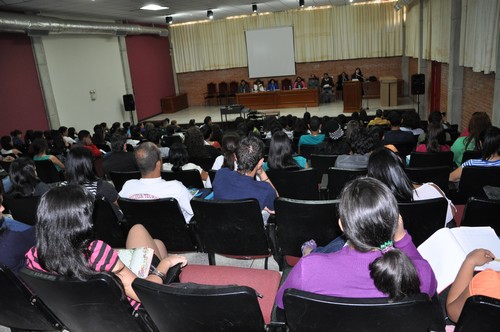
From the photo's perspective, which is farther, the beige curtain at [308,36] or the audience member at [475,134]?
the beige curtain at [308,36]

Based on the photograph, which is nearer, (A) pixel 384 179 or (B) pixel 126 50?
(A) pixel 384 179

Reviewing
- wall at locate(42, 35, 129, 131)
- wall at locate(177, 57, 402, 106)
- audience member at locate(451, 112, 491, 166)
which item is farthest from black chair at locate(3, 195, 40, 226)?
wall at locate(177, 57, 402, 106)

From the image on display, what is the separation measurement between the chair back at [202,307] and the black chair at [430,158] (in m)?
2.93

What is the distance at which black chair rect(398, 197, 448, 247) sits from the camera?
214 centimetres

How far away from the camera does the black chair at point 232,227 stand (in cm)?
249

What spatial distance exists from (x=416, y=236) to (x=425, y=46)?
9.95 m

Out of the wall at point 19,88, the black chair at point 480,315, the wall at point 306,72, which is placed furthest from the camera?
the wall at point 306,72

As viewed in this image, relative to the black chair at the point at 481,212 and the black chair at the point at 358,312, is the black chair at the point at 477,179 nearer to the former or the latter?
the black chair at the point at 481,212

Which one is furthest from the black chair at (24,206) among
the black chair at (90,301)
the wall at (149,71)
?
the wall at (149,71)

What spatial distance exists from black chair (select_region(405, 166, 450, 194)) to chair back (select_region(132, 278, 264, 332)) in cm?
219

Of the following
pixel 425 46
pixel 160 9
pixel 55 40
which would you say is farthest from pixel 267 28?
pixel 55 40

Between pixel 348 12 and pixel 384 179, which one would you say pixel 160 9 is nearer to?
pixel 348 12

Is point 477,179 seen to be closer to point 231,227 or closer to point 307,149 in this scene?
point 231,227

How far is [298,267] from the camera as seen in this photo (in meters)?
1.44
